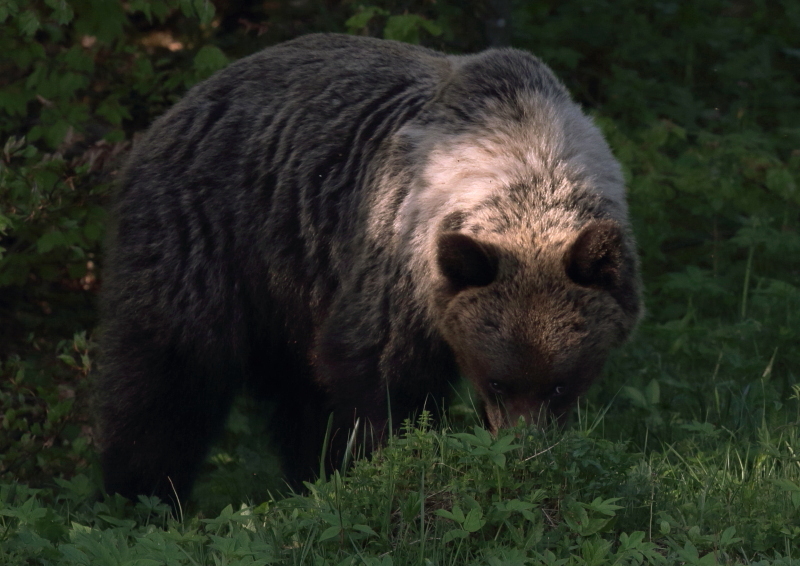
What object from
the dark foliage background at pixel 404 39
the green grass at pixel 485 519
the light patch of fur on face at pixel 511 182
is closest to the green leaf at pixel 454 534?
the green grass at pixel 485 519

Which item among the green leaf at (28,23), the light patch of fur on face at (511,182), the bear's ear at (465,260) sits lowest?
the bear's ear at (465,260)

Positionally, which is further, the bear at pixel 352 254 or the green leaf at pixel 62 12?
the green leaf at pixel 62 12

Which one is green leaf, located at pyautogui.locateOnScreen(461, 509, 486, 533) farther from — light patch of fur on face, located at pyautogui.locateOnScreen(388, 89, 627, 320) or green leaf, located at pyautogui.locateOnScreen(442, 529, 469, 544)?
light patch of fur on face, located at pyautogui.locateOnScreen(388, 89, 627, 320)

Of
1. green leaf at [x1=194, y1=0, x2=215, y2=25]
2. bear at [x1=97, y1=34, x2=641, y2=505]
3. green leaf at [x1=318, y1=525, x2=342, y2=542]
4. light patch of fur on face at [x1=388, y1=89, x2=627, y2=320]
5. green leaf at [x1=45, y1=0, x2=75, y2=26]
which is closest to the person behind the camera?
green leaf at [x1=318, y1=525, x2=342, y2=542]

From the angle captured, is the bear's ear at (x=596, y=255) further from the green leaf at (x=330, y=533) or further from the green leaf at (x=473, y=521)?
the green leaf at (x=330, y=533)

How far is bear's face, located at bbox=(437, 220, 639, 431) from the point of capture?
13.9 ft

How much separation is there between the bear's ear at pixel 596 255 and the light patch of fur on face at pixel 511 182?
0.48ft

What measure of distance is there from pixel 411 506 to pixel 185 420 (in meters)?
2.20

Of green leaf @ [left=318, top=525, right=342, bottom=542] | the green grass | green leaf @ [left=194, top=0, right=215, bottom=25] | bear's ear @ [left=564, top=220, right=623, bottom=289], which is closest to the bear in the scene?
bear's ear @ [left=564, top=220, right=623, bottom=289]

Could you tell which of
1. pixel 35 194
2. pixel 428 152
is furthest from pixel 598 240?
pixel 35 194

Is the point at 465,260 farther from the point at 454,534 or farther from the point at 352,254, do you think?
the point at 454,534

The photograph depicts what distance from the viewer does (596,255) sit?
13.8 ft

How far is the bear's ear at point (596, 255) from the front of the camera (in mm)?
4152

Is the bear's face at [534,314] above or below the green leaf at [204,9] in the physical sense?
below
